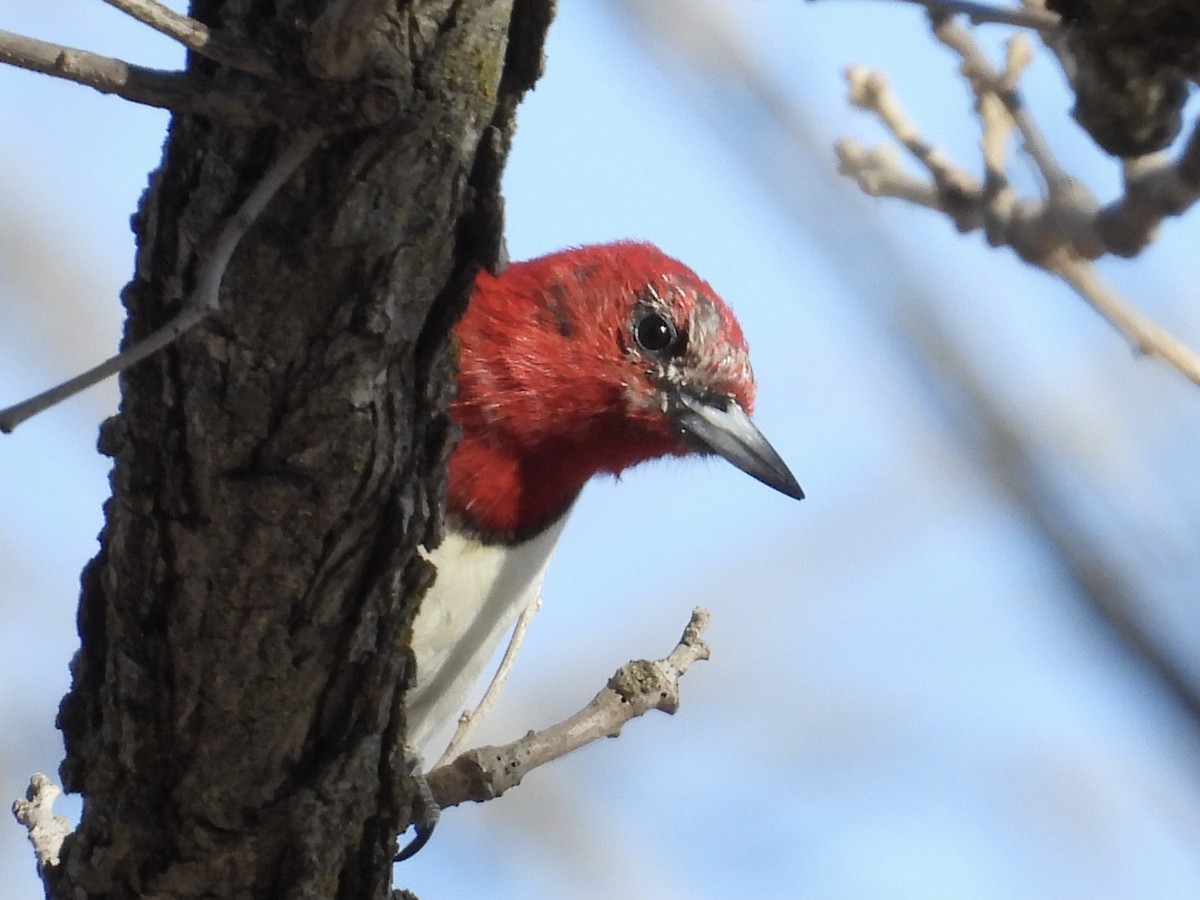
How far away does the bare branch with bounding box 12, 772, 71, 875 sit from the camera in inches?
125

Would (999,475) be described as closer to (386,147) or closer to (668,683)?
(386,147)

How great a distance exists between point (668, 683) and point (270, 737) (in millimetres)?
1226

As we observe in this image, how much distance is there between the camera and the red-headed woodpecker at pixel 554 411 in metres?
4.07

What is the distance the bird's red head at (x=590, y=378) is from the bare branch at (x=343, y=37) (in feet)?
7.49

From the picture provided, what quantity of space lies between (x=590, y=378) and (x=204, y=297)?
2690 millimetres

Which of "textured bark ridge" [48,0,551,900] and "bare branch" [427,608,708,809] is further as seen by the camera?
"bare branch" [427,608,708,809]

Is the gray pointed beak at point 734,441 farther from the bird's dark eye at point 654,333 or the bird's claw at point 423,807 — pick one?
the bird's claw at point 423,807

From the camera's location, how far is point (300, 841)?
243 cm

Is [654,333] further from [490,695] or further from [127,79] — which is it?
[127,79]

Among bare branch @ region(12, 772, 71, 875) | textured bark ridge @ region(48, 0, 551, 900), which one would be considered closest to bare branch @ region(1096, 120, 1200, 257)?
textured bark ridge @ region(48, 0, 551, 900)

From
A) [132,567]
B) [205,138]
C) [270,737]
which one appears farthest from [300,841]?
[205,138]

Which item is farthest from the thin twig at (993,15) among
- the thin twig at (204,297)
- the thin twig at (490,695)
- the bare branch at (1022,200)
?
the thin twig at (490,695)

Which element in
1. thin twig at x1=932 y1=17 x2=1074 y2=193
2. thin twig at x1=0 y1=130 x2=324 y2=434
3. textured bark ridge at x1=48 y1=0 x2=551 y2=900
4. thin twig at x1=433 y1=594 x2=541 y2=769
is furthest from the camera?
thin twig at x1=433 y1=594 x2=541 y2=769

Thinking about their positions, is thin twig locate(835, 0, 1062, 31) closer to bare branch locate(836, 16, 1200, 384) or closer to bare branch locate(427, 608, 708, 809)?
bare branch locate(836, 16, 1200, 384)
